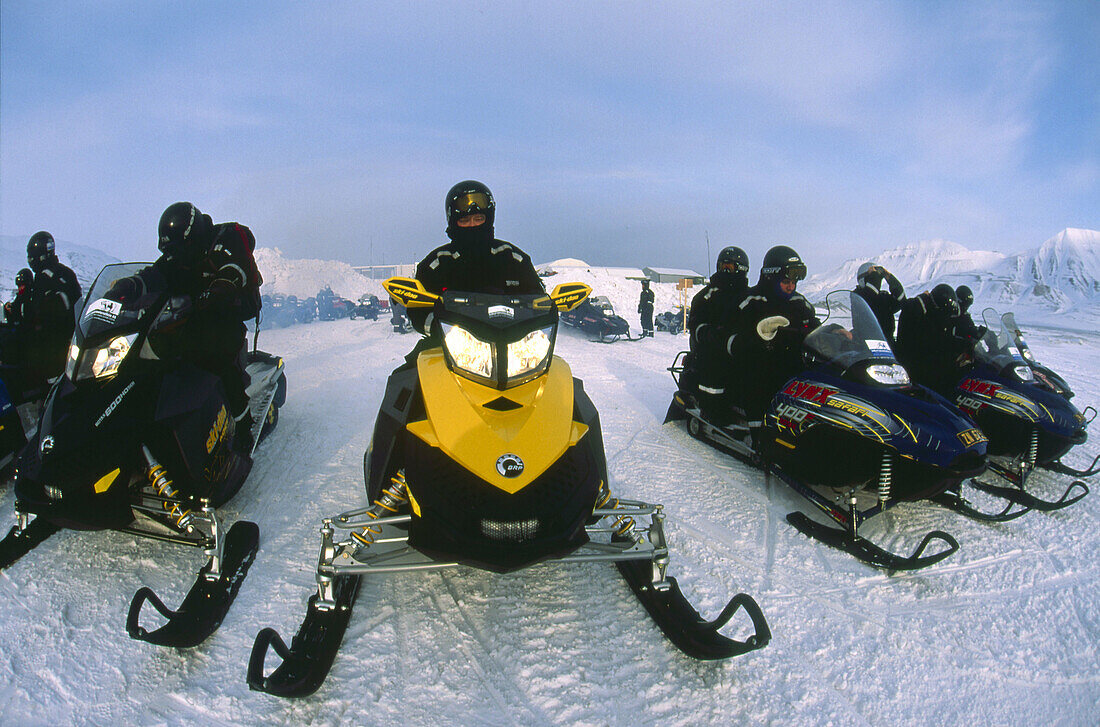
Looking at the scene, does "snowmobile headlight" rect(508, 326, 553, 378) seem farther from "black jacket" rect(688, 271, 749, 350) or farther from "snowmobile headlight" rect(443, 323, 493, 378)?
"black jacket" rect(688, 271, 749, 350)

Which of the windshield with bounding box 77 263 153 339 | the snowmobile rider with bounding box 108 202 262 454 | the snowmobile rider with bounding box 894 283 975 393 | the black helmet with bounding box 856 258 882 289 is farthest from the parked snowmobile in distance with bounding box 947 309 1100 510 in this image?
the windshield with bounding box 77 263 153 339

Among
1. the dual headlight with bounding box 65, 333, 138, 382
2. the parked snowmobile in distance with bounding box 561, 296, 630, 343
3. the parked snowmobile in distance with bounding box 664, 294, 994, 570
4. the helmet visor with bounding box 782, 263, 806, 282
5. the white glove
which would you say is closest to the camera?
the dual headlight with bounding box 65, 333, 138, 382

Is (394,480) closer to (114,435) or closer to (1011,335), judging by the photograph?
(114,435)

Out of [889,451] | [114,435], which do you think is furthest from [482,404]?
[889,451]

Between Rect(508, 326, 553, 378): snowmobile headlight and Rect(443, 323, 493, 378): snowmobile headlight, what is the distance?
83 mm

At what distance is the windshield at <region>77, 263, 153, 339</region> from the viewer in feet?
7.65

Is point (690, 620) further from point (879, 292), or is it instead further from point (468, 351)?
point (879, 292)

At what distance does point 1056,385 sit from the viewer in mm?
3920

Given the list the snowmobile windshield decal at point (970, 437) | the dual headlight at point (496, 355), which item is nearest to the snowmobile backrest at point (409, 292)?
the dual headlight at point (496, 355)

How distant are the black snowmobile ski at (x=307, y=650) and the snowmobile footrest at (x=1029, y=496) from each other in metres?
3.85

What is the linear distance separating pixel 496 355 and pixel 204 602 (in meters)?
1.49

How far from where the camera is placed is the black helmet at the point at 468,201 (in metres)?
2.85

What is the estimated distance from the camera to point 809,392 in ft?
9.92

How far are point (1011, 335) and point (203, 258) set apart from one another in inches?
237
